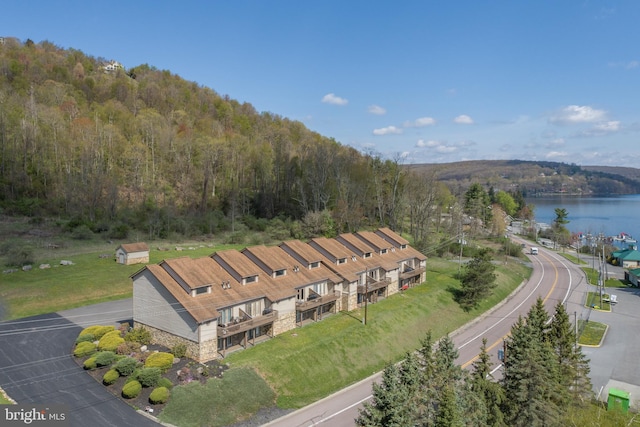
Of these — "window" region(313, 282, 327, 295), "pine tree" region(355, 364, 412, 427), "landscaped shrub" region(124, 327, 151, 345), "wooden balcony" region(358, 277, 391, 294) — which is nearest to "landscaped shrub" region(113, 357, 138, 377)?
"landscaped shrub" region(124, 327, 151, 345)

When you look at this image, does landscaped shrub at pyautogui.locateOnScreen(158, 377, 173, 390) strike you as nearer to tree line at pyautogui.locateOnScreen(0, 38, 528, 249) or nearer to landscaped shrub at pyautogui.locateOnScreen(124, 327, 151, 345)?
landscaped shrub at pyautogui.locateOnScreen(124, 327, 151, 345)

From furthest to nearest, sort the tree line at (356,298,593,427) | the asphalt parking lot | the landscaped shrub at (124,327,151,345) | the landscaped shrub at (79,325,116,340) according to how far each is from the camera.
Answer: the asphalt parking lot → the landscaped shrub at (79,325,116,340) → the landscaped shrub at (124,327,151,345) → the tree line at (356,298,593,427)

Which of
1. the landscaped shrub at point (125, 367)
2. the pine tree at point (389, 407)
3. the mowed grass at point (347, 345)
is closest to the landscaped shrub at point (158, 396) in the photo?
the landscaped shrub at point (125, 367)

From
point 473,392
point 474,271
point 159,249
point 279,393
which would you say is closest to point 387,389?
point 473,392

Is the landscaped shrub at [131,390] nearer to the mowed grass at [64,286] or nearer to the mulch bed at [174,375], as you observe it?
the mulch bed at [174,375]

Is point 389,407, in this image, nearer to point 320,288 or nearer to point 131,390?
point 131,390
